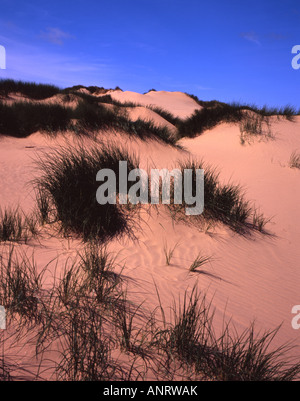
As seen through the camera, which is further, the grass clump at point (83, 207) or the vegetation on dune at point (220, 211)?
the vegetation on dune at point (220, 211)

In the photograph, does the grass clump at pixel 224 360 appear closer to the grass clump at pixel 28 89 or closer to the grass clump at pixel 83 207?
the grass clump at pixel 83 207

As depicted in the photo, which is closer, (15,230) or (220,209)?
(15,230)

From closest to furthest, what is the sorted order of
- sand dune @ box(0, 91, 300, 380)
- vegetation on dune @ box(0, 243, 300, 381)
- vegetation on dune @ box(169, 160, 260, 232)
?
vegetation on dune @ box(0, 243, 300, 381)
sand dune @ box(0, 91, 300, 380)
vegetation on dune @ box(169, 160, 260, 232)

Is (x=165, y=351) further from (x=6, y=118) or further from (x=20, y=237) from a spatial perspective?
(x=6, y=118)

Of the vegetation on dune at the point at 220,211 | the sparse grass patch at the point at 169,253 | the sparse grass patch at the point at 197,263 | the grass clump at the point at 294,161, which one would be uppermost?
the grass clump at the point at 294,161

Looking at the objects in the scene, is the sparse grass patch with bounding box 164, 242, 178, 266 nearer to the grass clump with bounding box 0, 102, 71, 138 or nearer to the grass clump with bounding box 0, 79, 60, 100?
the grass clump with bounding box 0, 102, 71, 138

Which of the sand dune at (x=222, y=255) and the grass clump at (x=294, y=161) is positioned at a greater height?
the grass clump at (x=294, y=161)

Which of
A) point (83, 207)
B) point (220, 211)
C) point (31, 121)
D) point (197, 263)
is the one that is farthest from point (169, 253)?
point (31, 121)

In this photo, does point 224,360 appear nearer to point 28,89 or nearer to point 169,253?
point 169,253

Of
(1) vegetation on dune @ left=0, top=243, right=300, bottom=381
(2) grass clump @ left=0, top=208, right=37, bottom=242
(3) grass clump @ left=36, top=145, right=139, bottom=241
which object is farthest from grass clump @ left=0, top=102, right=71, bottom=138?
(1) vegetation on dune @ left=0, top=243, right=300, bottom=381

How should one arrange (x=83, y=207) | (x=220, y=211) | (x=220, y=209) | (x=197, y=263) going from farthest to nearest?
(x=220, y=211) → (x=220, y=209) → (x=83, y=207) → (x=197, y=263)

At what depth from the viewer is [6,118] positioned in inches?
378

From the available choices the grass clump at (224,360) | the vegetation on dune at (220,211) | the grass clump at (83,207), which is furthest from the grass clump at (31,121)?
the grass clump at (224,360)
